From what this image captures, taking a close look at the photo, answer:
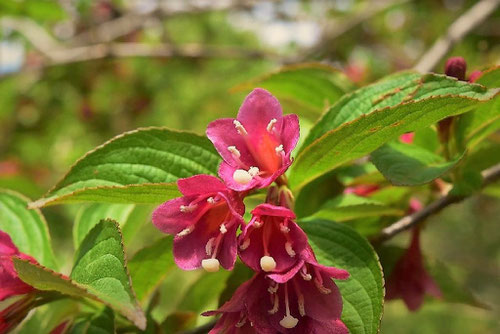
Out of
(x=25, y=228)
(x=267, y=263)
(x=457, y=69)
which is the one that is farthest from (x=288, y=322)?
(x=25, y=228)

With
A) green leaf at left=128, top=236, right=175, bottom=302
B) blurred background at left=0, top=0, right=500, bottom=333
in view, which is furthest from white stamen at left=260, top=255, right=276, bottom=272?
blurred background at left=0, top=0, right=500, bottom=333

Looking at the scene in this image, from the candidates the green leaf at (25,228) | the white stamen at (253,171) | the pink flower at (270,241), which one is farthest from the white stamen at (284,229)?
the green leaf at (25,228)

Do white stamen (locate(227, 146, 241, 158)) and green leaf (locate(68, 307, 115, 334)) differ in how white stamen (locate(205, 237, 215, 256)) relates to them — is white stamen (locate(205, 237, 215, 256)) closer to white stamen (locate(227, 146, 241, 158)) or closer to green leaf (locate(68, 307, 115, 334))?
white stamen (locate(227, 146, 241, 158))

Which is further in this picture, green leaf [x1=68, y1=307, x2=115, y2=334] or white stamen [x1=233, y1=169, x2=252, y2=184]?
green leaf [x1=68, y1=307, x2=115, y2=334]

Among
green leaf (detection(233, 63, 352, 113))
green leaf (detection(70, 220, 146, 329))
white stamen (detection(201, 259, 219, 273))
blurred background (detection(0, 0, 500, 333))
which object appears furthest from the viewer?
blurred background (detection(0, 0, 500, 333))

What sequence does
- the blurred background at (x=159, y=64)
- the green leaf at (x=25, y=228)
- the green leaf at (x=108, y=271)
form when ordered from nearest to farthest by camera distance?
the green leaf at (x=108, y=271) < the green leaf at (x=25, y=228) < the blurred background at (x=159, y=64)

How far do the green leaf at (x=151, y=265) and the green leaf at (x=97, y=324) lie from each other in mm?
126

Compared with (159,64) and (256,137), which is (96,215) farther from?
(159,64)

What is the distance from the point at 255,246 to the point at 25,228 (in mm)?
611

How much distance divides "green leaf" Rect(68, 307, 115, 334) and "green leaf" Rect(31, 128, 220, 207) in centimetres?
A: 25

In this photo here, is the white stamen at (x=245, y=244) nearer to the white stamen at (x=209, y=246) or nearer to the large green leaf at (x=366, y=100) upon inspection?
the white stamen at (x=209, y=246)

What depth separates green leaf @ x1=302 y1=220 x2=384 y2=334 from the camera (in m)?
0.83

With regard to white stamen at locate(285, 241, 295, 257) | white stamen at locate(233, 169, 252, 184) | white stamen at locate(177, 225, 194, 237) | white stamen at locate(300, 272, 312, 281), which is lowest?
white stamen at locate(300, 272, 312, 281)

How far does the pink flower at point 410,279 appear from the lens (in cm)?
119
